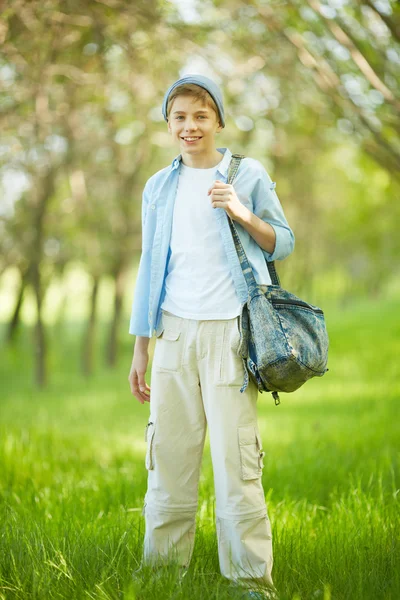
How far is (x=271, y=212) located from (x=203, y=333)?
57 cm

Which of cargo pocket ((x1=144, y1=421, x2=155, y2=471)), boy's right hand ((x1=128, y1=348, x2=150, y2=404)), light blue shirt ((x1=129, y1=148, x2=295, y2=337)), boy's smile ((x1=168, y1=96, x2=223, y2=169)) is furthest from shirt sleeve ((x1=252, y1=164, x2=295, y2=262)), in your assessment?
cargo pocket ((x1=144, y1=421, x2=155, y2=471))

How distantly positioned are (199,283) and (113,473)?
9.47 ft

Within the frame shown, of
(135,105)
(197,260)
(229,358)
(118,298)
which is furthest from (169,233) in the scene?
(118,298)

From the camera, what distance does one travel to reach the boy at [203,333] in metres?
3.10

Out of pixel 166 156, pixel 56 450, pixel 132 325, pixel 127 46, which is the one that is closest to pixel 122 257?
pixel 166 156

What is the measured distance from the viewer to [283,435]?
26.6 ft

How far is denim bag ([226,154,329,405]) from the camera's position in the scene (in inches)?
117

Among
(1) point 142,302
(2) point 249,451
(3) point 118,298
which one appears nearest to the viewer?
(2) point 249,451

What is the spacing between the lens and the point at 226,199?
3039mm

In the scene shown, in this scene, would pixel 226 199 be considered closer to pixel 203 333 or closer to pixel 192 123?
pixel 192 123

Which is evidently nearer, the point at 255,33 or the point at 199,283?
the point at 199,283

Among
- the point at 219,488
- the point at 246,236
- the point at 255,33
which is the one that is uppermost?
the point at 255,33

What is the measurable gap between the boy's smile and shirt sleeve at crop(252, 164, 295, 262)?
0.84 feet

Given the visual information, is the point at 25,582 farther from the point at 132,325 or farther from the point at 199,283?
the point at 199,283
